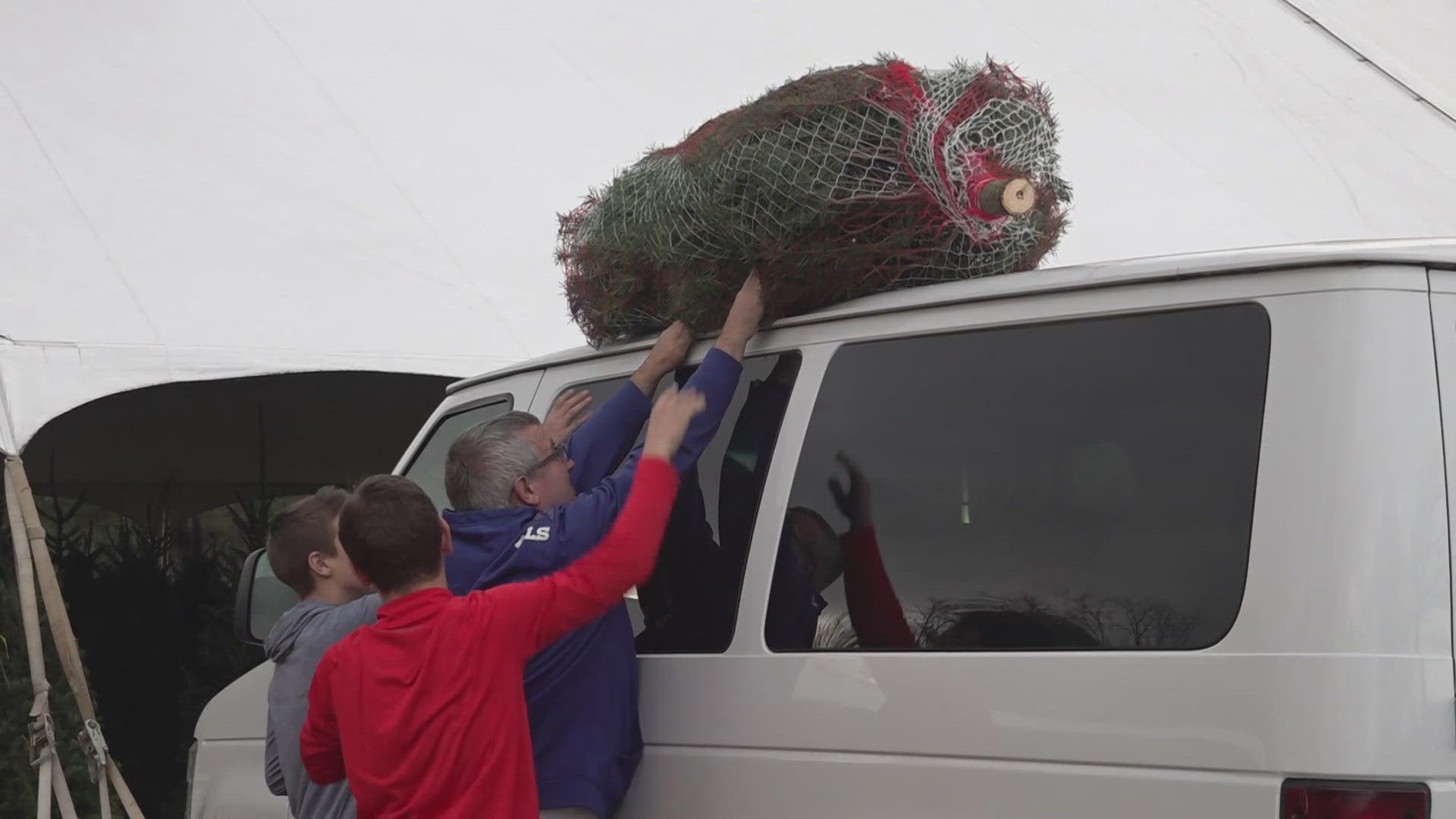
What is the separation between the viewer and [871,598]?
260cm

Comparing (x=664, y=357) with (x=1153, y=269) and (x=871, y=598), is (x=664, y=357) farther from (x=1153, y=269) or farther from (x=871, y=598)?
(x=1153, y=269)

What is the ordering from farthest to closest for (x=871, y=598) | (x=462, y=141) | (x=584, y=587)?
(x=462, y=141) < (x=584, y=587) < (x=871, y=598)

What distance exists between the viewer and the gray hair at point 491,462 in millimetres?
3092

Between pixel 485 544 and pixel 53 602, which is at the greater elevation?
pixel 485 544

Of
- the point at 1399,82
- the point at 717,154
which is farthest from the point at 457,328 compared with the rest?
the point at 1399,82

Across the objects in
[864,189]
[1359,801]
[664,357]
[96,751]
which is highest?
[864,189]

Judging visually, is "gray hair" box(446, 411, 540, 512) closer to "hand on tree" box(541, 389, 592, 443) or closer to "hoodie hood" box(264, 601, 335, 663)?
"hand on tree" box(541, 389, 592, 443)

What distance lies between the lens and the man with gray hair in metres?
2.89

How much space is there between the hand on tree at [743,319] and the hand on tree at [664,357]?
214 mm

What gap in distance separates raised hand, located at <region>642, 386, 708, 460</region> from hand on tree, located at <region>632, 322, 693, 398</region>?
0.26 meters

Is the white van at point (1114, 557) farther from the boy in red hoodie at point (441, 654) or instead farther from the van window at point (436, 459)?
the van window at point (436, 459)

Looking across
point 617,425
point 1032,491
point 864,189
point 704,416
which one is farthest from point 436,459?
point 1032,491

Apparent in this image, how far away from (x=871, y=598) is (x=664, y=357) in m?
0.80

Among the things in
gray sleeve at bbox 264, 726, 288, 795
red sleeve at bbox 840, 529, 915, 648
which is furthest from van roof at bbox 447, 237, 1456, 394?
gray sleeve at bbox 264, 726, 288, 795
